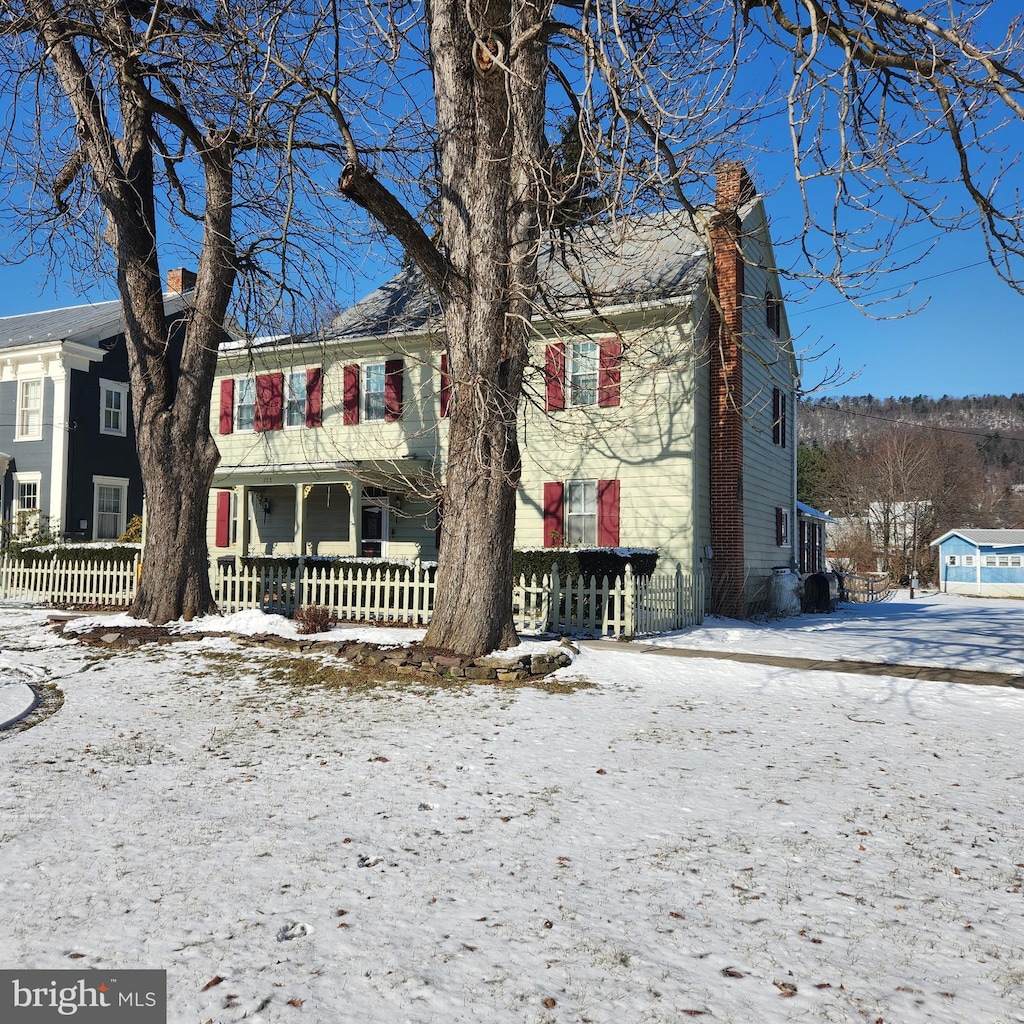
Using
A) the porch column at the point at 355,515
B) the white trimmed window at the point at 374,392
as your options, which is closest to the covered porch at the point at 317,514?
the porch column at the point at 355,515

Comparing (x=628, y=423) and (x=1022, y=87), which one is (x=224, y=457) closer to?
(x=628, y=423)

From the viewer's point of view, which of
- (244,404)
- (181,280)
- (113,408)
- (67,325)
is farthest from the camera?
(181,280)

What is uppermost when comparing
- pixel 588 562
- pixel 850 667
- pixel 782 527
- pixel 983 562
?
pixel 782 527

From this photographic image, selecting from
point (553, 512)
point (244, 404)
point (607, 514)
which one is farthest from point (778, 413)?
point (244, 404)

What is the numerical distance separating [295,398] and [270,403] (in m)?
0.77

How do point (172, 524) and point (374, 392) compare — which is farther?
point (374, 392)

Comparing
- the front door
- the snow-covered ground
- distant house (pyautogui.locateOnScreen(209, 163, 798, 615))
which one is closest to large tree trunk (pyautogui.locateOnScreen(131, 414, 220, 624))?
distant house (pyautogui.locateOnScreen(209, 163, 798, 615))

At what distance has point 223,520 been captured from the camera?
2064cm

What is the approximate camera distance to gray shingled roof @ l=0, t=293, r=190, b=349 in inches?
944

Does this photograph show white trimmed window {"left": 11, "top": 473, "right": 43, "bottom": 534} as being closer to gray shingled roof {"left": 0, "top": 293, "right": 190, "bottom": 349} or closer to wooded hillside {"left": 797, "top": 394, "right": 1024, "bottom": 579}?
gray shingled roof {"left": 0, "top": 293, "right": 190, "bottom": 349}

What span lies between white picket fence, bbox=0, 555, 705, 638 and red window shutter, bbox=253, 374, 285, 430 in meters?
5.48

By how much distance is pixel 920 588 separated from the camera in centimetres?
4238

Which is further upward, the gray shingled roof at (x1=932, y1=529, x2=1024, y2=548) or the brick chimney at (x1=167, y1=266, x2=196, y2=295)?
the brick chimney at (x1=167, y1=266, x2=196, y2=295)

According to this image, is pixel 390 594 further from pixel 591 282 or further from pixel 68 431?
pixel 68 431
